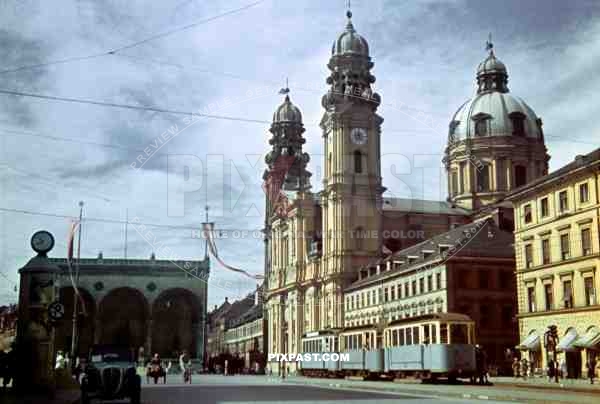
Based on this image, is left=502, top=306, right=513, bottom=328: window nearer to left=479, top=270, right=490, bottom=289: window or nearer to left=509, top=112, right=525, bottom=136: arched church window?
left=479, top=270, right=490, bottom=289: window

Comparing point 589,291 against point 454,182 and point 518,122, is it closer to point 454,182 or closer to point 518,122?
point 454,182

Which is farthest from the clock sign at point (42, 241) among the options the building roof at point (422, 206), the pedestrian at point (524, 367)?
the building roof at point (422, 206)

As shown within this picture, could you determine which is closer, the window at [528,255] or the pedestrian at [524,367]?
the pedestrian at [524,367]

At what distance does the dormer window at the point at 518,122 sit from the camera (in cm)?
9325

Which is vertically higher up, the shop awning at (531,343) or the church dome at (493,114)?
the church dome at (493,114)

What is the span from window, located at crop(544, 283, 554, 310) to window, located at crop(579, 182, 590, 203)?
688 cm

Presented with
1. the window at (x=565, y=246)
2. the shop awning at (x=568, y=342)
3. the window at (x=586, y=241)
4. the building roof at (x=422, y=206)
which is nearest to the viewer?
the window at (x=586, y=241)

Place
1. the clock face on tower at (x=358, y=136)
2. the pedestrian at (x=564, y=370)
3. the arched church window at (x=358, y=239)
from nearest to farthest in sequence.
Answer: the pedestrian at (x=564, y=370)
the arched church window at (x=358, y=239)
the clock face on tower at (x=358, y=136)

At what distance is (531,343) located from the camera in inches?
1975

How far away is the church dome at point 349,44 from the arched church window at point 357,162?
507 inches

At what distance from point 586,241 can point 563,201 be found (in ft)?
11.3

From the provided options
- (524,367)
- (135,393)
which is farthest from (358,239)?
(135,393)

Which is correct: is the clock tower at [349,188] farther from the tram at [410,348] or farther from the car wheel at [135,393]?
the car wheel at [135,393]

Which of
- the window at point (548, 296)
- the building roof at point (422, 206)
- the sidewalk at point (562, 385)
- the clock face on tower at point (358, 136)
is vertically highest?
the clock face on tower at point (358, 136)
